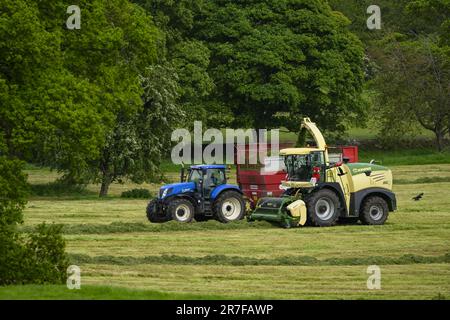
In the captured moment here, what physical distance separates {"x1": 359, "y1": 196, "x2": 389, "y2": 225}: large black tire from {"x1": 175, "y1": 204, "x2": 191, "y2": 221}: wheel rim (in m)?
5.41

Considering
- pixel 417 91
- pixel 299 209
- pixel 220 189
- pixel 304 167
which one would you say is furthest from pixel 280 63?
pixel 299 209

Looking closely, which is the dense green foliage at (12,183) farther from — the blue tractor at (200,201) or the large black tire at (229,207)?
the large black tire at (229,207)

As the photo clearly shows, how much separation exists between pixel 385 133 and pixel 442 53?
6376mm

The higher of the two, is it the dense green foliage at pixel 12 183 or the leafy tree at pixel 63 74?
the leafy tree at pixel 63 74

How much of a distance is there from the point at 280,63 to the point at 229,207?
30.5 metres

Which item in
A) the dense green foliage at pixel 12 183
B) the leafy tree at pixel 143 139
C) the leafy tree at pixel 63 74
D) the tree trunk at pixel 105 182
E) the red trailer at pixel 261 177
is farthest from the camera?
the tree trunk at pixel 105 182

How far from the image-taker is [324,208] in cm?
3503

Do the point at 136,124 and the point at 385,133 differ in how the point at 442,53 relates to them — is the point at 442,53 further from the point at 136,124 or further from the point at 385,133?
the point at 136,124

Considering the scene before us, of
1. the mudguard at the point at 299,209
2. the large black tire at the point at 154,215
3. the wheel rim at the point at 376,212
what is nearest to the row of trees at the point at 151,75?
the large black tire at the point at 154,215

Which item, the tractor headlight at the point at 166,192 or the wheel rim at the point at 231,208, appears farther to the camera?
the tractor headlight at the point at 166,192

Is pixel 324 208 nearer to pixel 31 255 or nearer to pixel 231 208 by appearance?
pixel 231 208

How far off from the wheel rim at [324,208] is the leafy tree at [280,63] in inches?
1180

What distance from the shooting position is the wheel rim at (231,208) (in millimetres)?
36219
